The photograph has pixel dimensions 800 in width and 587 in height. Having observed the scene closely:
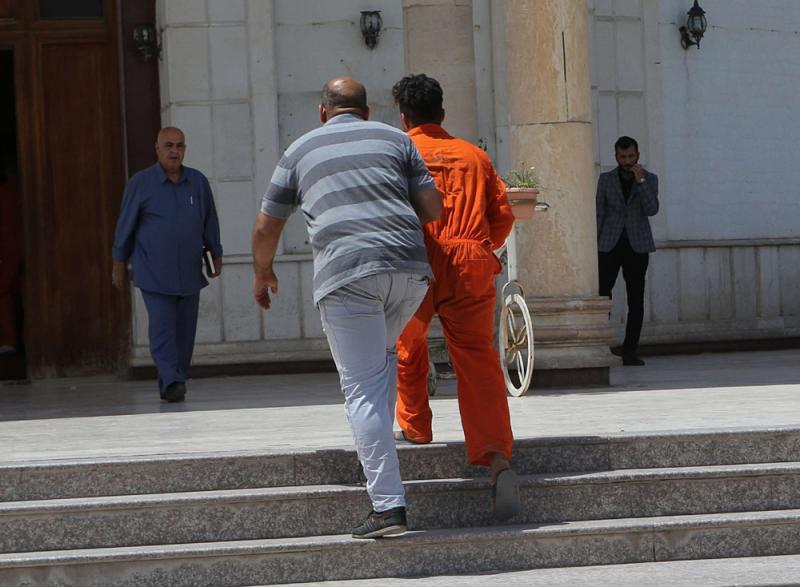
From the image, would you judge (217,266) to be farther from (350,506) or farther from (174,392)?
(350,506)

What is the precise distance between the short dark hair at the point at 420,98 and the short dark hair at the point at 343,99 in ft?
1.28

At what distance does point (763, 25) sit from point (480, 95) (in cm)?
306

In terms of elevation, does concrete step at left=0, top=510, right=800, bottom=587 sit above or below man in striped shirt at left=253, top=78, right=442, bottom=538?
below

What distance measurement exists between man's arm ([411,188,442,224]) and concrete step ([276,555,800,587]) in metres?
1.48

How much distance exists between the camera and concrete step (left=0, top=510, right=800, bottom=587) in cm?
705

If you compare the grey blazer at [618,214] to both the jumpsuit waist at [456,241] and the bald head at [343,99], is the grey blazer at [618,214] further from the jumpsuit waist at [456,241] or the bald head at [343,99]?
the bald head at [343,99]

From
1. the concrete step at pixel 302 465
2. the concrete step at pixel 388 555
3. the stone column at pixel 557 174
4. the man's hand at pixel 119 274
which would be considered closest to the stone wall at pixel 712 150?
the stone column at pixel 557 174

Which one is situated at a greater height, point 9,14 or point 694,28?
point 9,14

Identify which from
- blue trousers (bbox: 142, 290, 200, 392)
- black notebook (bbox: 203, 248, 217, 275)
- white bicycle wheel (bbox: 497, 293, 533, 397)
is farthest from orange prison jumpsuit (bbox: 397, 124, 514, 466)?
black notebook (bbox: 203, 248, 217, 275)

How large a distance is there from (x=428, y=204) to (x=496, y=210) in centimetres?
61

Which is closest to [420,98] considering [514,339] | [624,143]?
[514,339]

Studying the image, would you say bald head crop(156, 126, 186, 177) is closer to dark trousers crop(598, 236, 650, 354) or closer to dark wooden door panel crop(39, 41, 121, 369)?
dark wooden door panel crop(39, 41, 121, 369)

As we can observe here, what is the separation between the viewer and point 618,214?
45.5ft

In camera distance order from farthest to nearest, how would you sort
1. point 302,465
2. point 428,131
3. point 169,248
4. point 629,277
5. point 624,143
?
1. point 629,277
2. point 624,143
3. point 169,248
4. point 428,131
5. point 302,465
